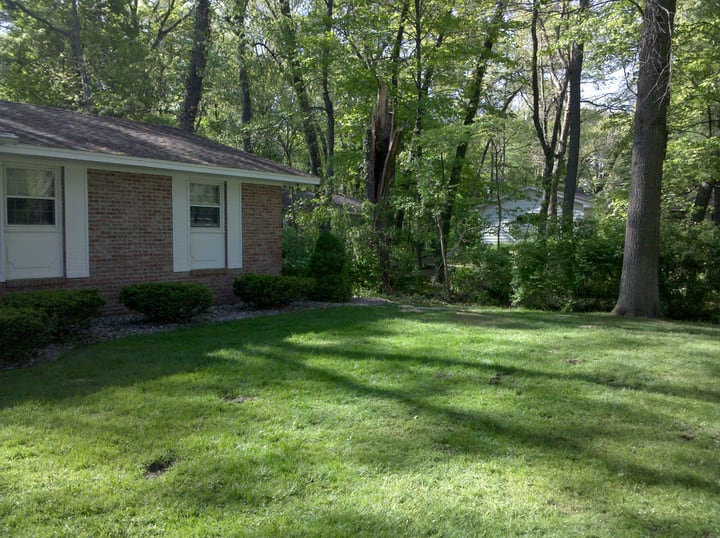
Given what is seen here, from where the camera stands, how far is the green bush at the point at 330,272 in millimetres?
11367

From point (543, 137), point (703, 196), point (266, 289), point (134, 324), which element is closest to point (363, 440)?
point (134, 324)

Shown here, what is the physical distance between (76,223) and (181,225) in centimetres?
188

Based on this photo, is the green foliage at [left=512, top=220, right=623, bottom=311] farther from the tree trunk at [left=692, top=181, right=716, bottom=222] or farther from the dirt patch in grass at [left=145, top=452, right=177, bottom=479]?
the dirt patch in grass at [left=145, top=452, right=177, bottom=479]

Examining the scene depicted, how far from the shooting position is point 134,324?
27.9ft

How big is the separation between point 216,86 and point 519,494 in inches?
937

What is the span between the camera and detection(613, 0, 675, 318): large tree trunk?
9.46 m

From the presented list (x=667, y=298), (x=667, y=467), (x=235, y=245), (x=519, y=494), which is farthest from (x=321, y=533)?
(x=667, y=298)

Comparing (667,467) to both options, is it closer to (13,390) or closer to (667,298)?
(13,390)

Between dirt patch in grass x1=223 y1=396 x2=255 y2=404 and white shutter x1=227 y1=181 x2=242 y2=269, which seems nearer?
dirt patch in grass x1=223 y1=396 x2=255 y2=404

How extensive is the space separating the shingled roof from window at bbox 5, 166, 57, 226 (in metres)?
0.64

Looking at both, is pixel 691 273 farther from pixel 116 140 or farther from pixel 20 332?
pixel 20 332

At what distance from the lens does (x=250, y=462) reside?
3.54 m

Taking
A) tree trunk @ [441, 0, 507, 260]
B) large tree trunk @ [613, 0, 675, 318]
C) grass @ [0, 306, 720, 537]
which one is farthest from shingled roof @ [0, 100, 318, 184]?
tree trunk @ [441, 0, 507, 260]

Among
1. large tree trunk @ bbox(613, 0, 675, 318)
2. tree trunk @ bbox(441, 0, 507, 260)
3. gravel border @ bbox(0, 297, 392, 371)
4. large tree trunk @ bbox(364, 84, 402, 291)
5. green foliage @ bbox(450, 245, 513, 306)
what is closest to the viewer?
gravel border @ bbox(0, 297, 392, 371)
